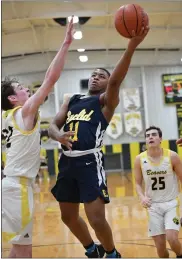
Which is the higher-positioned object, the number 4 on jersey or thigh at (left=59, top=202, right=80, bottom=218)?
the number 4 on jersey

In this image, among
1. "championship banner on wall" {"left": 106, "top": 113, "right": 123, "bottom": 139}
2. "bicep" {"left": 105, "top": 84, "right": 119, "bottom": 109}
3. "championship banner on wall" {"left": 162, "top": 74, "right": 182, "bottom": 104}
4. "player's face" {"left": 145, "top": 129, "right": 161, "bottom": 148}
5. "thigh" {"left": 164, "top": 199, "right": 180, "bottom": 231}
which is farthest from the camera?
"championship banner on wall" {"left": 106, "top": 113, "right": 123, "bottom": 139}

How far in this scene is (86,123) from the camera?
3281 millimetres

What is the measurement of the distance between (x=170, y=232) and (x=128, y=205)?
3855 mm

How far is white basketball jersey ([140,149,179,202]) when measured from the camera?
12.2 ft

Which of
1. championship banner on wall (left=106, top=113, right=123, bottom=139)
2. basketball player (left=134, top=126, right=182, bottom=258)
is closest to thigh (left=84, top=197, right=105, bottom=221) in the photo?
basketball player (left=134, top=126, right=182, bottom=258)

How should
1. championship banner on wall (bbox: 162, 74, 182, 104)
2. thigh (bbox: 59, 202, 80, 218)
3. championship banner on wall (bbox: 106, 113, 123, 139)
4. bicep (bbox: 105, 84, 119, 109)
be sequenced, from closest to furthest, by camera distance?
bicep (bbox: 105, 84, 119, 109) → thigh (bbox: 59, 202, 80, 218) → championship banner on wall (bbox: 162, 74, 182, 104) → championship banner on wall (bbox: 106, 113, 123, 139)

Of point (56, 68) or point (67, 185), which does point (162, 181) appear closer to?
point (67, 185)

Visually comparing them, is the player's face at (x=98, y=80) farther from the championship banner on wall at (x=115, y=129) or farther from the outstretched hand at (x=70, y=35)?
the championship banner on wall at (x=115, y=129)

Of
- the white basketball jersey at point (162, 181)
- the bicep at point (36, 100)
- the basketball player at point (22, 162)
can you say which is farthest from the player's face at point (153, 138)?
the bicep at point (36, 100)

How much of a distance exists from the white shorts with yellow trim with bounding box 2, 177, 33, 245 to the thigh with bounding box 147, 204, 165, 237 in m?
1.38

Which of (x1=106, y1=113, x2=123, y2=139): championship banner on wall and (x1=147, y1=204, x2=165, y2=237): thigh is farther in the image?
(x1=106, y1=113, x2=123, y2=139): championship banner on wall

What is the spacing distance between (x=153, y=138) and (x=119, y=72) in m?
1.03

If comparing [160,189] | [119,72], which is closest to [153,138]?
[160,189]

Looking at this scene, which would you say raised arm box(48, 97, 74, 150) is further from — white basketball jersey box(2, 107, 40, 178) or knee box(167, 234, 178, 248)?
knee box(167, 234, 178, 248)
